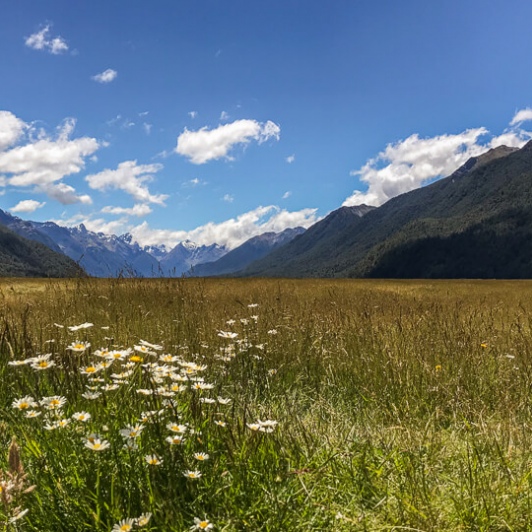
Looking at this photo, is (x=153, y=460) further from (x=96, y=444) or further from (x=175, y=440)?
(x=96, y=444)

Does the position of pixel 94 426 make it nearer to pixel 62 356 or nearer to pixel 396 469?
pixel 62 356

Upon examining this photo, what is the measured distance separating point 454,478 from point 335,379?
8.73 ft

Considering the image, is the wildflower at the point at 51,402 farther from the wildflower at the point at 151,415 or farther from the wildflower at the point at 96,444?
the wildflower at the point at 151,415

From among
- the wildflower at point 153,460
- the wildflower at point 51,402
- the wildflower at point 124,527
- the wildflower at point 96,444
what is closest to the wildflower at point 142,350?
the wildflower at point 51,402

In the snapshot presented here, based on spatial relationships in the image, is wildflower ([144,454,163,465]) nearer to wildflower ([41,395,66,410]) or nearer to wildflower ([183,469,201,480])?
wildflower ([183,469,201,480])

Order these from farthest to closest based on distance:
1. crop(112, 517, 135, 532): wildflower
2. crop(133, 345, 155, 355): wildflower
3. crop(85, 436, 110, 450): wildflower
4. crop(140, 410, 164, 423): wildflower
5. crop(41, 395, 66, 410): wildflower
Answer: crop(133, 345, 155, 355): wildflower < crop(41, 395, 66, 410): wildflower < crop(140, 410, 164, 423): wildflower < crop(85, 436, 110, 450): wildflower < crop(112, 517, 135, 532): wildflower

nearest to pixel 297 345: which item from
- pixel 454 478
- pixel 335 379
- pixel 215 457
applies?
pixel 335 379

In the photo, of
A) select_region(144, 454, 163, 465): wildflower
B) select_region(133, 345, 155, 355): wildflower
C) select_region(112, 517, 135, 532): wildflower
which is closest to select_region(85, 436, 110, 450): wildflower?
select_region(144, 454, 163, 465): wildflower

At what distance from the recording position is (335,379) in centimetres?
556

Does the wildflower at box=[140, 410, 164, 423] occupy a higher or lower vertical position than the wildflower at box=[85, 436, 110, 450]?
higher

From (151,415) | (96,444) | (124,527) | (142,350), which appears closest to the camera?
(124,527)

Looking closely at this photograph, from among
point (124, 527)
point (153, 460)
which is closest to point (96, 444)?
point (153, 460)

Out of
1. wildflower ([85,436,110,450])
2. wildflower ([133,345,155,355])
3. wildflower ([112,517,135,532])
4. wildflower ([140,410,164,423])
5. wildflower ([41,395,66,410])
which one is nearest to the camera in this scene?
wildflower ([112,517,135,532])

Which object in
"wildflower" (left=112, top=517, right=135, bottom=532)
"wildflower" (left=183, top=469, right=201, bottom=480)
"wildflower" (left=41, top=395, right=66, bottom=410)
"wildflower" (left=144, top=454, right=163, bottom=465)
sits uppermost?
"wildflower" (left=41, top=395, right=66, bottom=410)
